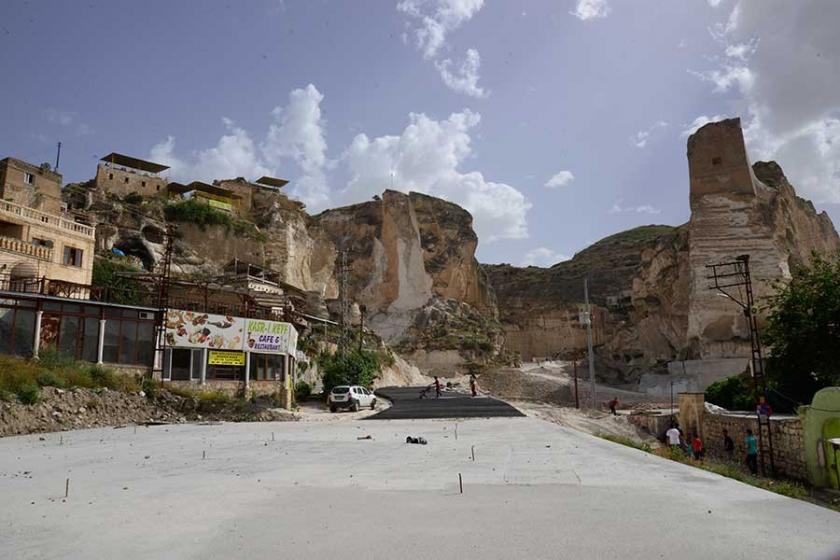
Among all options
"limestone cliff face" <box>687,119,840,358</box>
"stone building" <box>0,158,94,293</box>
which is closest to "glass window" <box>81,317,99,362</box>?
"stone building" <box>0,158,94,293</box>

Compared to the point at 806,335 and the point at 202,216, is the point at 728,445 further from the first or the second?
the point at 202,216

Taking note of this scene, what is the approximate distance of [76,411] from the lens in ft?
63.1

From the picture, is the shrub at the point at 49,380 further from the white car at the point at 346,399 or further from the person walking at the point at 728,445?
the person walking at the point at 728,445

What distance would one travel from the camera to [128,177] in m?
54.1

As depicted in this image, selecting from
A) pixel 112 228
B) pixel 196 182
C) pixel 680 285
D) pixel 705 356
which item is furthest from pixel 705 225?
pixel 112 228

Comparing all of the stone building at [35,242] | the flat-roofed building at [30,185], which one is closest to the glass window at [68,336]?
the stone building at [35,242]

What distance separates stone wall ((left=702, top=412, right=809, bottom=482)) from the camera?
1833cm

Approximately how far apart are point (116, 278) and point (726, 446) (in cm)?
3635

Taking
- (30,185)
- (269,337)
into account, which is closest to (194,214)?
(30,185)

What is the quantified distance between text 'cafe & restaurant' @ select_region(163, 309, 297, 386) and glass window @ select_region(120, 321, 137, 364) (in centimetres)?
131

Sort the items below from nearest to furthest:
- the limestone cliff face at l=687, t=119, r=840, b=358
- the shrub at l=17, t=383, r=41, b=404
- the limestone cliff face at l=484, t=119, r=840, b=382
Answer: the shrub at l=17, t=383, r=41, b=404 < the limestone cliff face at l=687, t=119, r=840, b=358 < the limestone cliff face at l=484, t=119, r=840, b=382

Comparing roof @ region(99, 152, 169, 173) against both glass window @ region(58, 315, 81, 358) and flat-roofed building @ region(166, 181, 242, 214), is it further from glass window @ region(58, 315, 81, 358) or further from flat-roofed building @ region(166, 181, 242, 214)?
glass window @ region(58, 315, 81, 358)

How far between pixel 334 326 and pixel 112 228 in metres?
20.2

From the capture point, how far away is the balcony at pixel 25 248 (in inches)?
1169
